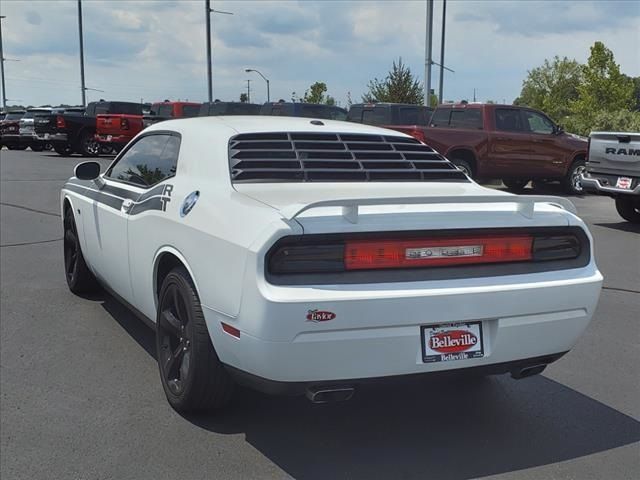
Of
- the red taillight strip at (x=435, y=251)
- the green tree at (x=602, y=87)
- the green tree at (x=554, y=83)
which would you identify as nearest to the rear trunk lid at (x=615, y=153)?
the red taillight strip at (x=435, y=251)

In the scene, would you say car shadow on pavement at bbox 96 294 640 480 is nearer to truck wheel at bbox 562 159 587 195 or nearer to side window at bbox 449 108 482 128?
side window at bbox 449 108 482 128

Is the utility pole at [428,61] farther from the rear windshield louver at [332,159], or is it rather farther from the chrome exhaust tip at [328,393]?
the chrome exhaust tip at [328,393]

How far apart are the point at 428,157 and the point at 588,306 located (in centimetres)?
156

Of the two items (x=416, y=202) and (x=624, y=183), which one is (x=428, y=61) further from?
(x=416, y=202)

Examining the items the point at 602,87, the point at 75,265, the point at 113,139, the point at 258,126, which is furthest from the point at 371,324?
the point at 602,87

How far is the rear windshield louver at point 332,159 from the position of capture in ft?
12.9

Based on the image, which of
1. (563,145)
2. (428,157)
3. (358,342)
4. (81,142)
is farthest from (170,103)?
(358,342)

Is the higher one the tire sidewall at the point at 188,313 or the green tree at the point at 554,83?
the green tree at the point at 554,83

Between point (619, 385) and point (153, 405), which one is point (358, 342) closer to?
point (153, 405)

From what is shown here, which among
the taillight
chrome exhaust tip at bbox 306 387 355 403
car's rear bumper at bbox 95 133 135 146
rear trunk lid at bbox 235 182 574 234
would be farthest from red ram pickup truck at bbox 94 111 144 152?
chrome exhaust tip at bbox 306 387 355 403

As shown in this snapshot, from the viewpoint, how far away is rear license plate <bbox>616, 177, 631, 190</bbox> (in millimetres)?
10756

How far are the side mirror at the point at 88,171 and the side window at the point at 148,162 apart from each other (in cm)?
27

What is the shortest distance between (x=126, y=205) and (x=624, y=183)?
28.6 feet

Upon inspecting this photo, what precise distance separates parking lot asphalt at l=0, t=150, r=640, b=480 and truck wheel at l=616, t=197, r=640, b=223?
710 cm
